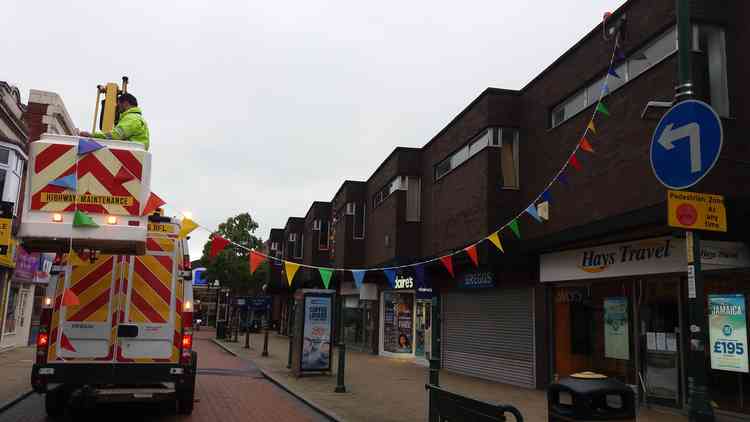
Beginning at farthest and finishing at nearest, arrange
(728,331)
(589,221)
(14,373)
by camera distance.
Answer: (14,373), (589,221), (728,331)

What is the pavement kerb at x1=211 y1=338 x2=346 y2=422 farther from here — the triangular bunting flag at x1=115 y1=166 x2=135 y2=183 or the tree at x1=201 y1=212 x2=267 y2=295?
the tree at x1=201 y1=212 x2=267 y2=295

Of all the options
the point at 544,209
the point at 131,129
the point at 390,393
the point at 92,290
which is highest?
the point at 544,209

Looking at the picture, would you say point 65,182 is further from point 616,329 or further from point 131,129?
point 616,329

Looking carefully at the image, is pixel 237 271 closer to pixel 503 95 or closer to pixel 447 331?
pixel 447 331

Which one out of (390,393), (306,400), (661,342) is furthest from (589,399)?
(390,393)

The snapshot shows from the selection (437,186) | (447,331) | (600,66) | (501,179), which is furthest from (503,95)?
(447,331)

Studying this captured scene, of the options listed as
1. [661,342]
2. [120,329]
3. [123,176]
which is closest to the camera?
Answer: [123,176]

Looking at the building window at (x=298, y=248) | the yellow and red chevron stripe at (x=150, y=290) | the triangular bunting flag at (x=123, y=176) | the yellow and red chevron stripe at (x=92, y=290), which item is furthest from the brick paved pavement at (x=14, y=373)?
the building window at (x=298, y=248)

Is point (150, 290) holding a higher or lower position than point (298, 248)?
lower

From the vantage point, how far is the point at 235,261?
52531 mm

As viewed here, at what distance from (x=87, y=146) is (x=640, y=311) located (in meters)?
10.2

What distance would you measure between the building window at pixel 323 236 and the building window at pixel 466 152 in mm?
18673

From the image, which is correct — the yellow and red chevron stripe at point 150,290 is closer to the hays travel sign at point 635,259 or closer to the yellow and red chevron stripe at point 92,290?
the yellow and red chevron stripe at point 92,290

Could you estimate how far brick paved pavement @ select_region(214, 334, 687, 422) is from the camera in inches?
417
